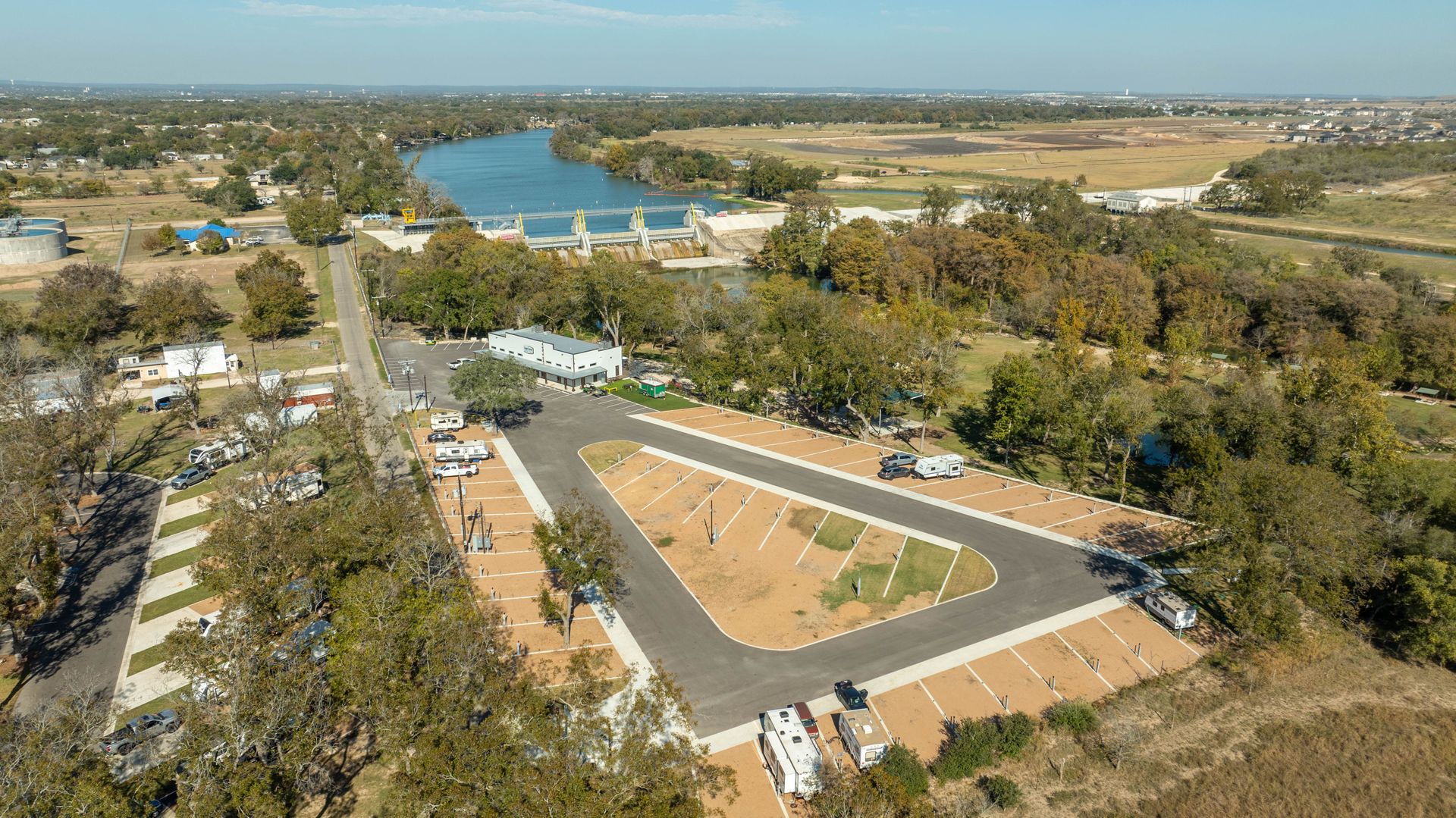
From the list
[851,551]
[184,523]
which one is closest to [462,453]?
[184,523]

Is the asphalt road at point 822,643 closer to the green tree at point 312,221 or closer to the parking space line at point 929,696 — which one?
the parking space line at point 929,696

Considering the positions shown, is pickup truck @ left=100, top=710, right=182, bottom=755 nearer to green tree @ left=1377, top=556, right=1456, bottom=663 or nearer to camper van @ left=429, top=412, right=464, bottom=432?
camper van @ left=429, top=412, right=464, bottom=432

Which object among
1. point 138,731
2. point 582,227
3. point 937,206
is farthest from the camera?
point 582,227

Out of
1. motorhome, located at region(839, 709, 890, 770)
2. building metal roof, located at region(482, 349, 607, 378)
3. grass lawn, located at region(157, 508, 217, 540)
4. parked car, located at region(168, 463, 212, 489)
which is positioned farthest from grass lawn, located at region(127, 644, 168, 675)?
building metal roof, located at region(482, 349, 607, 378)

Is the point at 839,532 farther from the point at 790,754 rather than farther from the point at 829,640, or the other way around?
the point at 790,754

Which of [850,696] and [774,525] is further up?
[850,696]

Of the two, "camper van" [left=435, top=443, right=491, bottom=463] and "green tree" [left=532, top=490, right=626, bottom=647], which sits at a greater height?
"green tree" [left=532, top=490, right=626, bottom=647]

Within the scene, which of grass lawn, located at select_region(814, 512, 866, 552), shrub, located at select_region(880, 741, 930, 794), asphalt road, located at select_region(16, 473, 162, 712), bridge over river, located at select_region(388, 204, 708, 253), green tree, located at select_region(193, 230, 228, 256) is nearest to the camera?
shrub, located at select_region(880, 741, 930, 794)

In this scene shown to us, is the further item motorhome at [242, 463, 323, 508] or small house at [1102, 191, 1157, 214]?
small house at [1102, 191, 1157, 214]

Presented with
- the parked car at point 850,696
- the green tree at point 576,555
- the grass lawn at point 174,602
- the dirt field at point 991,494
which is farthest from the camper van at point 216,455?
the parked car at point 850,696
